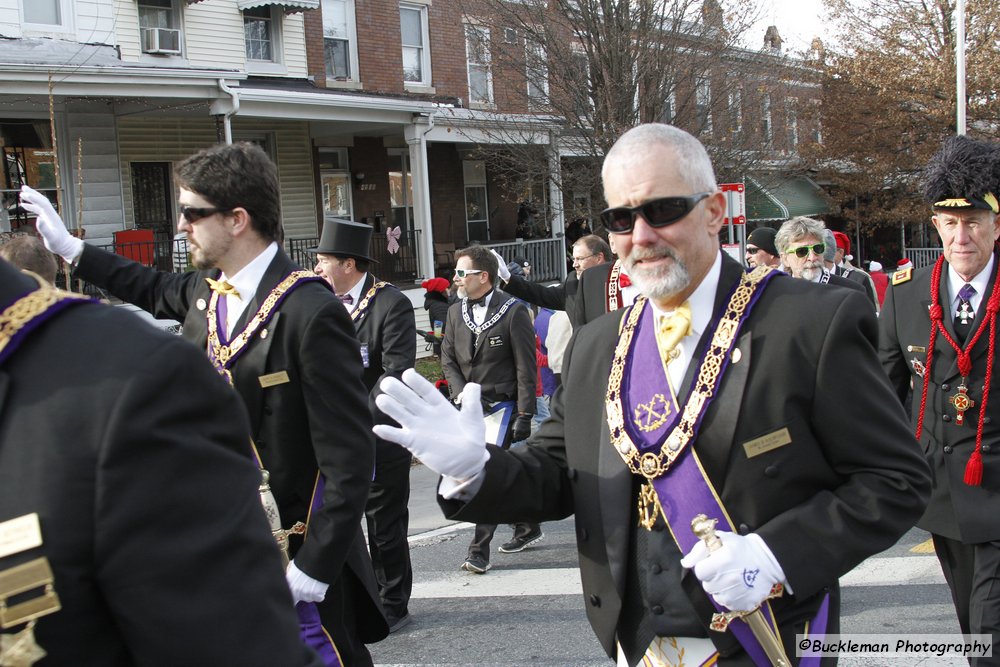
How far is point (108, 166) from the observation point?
1656 centimetres

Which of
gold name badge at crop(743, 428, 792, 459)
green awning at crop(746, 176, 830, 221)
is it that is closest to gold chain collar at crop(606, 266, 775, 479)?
gold name badge at crop(743, 428, 792, 459)

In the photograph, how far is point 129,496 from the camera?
4.60 ft

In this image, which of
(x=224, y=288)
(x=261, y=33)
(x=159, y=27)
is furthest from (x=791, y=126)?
(x=224, y=288)

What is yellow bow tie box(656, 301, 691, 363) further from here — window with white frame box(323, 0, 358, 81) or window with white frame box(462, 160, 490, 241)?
window with white frame box(462, 160, 490, 241)

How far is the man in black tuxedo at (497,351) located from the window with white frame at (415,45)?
1504 centimetres

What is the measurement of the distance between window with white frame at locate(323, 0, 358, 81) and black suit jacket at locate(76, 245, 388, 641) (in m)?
17.6

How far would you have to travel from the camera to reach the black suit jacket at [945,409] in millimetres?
4176

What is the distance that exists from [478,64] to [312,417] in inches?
743

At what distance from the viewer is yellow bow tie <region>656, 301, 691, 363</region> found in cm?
264

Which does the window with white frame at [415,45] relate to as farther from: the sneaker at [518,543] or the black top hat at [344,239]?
the black top hat at [344,239]

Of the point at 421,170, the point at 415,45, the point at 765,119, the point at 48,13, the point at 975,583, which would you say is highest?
the point at 415,45

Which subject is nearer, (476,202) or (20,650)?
(20,650)

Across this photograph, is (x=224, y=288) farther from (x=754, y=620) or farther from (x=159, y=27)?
(x=159, y=27)

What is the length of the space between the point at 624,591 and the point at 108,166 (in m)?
16.0
